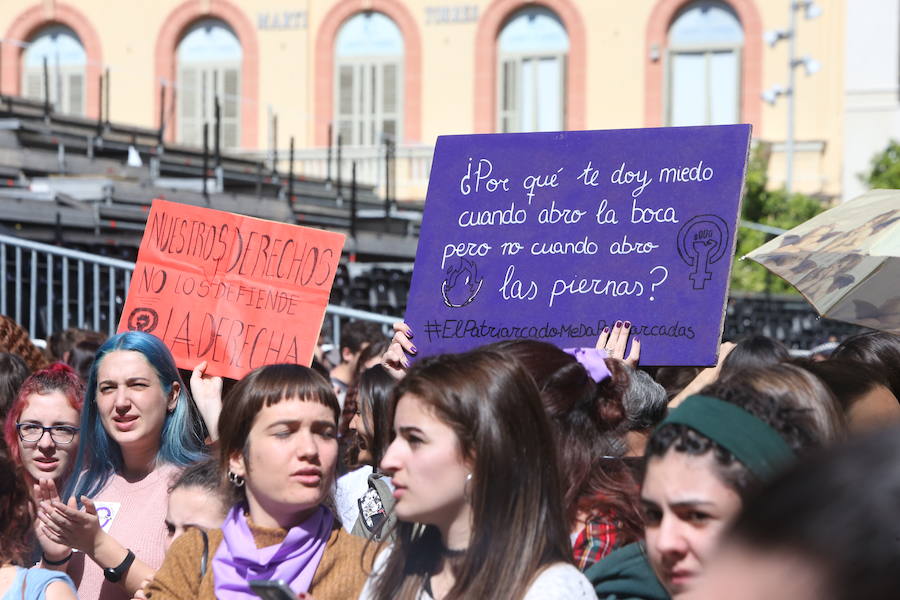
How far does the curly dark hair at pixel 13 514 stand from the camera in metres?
3.29

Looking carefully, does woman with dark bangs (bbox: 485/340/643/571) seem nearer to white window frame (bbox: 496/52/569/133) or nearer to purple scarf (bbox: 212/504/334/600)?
purple scarf (bbox: 212/504/334/600)

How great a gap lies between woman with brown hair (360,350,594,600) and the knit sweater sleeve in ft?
2.05

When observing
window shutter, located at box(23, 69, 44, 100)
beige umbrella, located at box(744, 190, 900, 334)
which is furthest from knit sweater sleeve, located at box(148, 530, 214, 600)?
window shutter, located at box(23, 69, 44, 100)

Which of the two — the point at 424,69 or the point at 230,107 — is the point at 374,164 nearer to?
the point at 424,69

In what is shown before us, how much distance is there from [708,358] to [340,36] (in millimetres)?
27184

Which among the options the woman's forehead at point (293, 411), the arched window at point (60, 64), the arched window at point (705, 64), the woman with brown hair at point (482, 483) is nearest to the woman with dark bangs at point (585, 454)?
the woman with brown hair at point (482, 483)

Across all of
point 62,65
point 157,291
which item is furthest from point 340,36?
point 157,291

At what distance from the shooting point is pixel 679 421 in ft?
7.30

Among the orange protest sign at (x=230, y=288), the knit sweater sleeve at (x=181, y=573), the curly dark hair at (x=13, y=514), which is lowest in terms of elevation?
the knit sweater sleeve at (x=181, y=573)

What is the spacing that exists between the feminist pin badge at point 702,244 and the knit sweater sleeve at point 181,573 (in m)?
1.56

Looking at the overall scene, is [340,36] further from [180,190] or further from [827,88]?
[180,190]

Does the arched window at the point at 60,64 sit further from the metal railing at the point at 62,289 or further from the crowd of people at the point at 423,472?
the crowd of people at the point at 423,472

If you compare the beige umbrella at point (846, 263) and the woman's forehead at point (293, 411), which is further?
the beige umbrella at point (846, 263)

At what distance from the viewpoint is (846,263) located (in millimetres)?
4859
